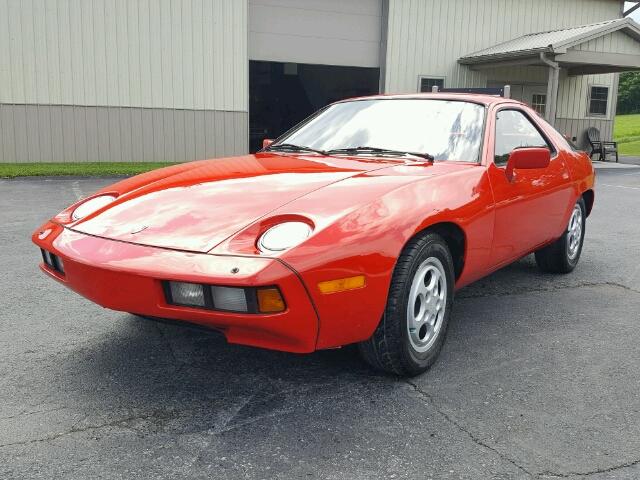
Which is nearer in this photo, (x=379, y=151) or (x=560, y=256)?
(x=379, y=151)

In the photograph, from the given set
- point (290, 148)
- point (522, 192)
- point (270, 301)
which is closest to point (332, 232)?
point (270, 301)

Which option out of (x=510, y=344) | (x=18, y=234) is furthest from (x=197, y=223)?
(x=18, y=234)

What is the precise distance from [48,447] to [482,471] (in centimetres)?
155

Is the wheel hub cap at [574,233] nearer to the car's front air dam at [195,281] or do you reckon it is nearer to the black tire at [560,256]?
the black tire at [560,256]

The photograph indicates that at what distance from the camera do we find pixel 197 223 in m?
2.67

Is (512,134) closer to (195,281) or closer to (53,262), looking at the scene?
(195,281)

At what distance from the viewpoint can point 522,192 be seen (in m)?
3.82

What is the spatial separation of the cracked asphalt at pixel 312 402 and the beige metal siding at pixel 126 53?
34.5 feet

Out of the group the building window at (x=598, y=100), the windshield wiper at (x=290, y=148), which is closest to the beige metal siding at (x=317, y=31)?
the building window at (x=598, y=100)

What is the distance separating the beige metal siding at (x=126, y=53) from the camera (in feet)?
42.6

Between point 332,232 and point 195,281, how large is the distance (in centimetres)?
56

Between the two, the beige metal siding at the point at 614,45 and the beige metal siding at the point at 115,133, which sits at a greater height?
the beige metal siding at the point at 614,45

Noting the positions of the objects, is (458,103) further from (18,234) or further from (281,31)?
(281,31)

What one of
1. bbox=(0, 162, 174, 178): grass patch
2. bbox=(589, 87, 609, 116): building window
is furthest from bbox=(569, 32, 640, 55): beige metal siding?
bbox=(0, 162, 174, 178): grass patch
